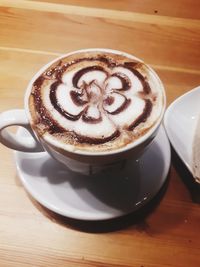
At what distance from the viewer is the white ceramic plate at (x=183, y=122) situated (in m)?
0.84

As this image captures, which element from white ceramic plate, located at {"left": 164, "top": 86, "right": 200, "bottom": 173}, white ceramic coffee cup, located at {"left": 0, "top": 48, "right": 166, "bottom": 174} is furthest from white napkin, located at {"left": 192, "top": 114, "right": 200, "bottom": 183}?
white ceramic coffee cup, located at {"left": 0, "top": 48, "right": 166, "bottom": 174}

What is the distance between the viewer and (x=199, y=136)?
2.79 ft

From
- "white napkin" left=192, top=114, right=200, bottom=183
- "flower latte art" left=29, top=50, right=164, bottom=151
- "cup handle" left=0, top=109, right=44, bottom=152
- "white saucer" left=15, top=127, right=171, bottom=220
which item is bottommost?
"white saucer" left=15, top=127, right=171, bottom=220

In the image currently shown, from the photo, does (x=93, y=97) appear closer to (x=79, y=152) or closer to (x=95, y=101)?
(x=95, y=101)

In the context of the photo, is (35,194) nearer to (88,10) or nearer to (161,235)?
(161,235)

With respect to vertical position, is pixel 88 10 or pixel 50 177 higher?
pixel 88 10

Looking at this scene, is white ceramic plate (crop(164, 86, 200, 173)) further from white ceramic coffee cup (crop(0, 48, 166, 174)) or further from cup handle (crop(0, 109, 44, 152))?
cup handle (crop(0, 109, 44, 152))

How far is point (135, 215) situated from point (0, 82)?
471 millimetres

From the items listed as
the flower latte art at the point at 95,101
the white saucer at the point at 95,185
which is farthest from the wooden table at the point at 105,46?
the flower latte art at the point at 95,101

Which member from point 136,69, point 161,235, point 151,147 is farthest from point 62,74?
point 161,235

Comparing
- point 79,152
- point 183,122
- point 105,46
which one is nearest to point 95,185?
point 79,152

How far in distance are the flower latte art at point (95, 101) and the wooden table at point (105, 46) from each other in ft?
0.61

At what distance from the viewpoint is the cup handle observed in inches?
28.2

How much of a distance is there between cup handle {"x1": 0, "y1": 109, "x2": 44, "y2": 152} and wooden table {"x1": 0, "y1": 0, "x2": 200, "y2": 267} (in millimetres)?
95
